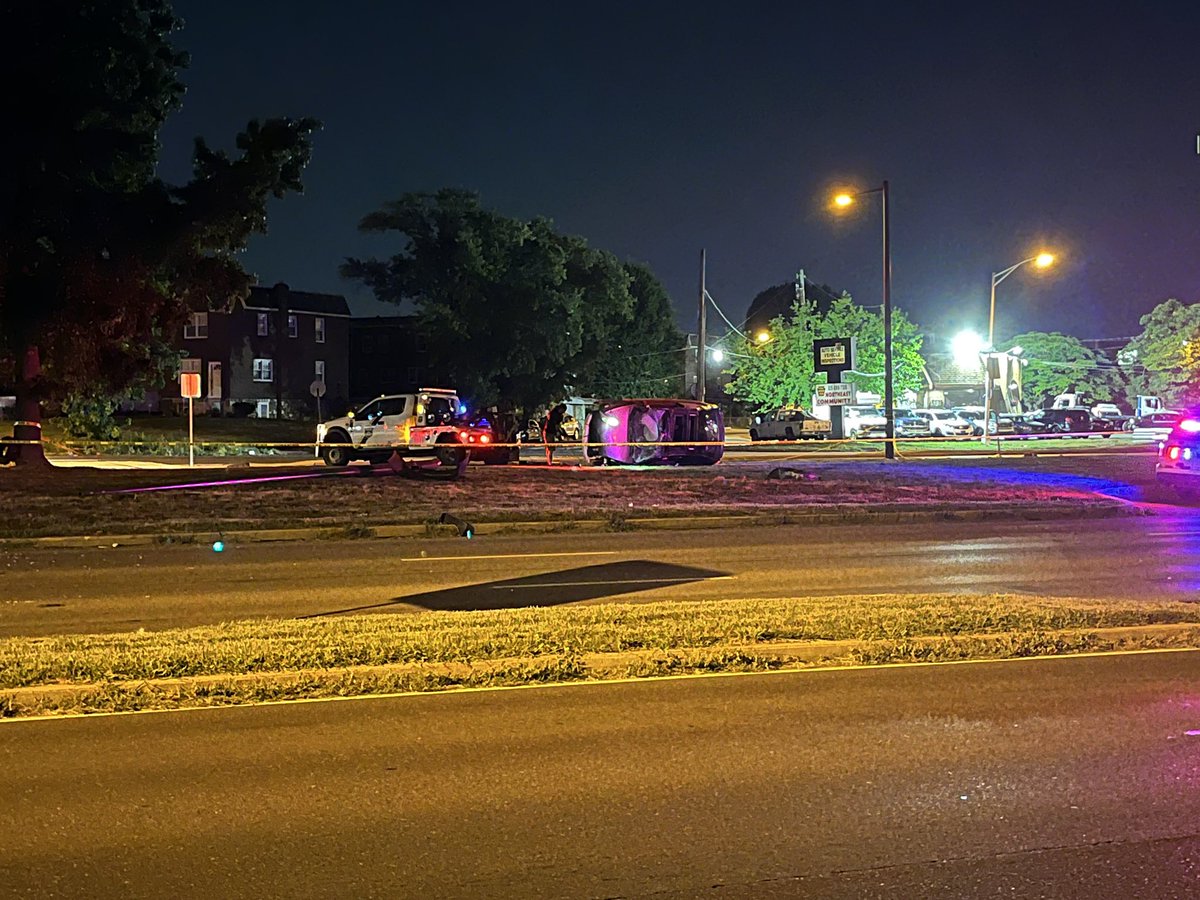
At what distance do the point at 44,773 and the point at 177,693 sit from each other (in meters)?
1.36

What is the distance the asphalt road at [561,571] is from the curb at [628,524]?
1.85ft

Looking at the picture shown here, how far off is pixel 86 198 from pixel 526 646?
21908 millimetres

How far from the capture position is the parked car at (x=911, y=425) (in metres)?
57.0

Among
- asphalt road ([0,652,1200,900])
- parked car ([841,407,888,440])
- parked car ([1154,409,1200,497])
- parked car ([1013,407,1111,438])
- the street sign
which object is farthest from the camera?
parked car ([1013,407,1111,438])

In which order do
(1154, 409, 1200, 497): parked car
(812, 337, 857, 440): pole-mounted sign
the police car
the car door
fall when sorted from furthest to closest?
(812, 337, 857, 440): pole-mounted sign → the car door → the police car → (1154, 409, 1200, 497): parked car

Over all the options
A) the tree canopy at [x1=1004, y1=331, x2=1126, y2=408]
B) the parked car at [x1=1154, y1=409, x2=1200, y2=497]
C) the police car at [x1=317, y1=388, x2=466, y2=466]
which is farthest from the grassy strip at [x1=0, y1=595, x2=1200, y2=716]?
the tree canopy at [x1=1004, y1=331, x2=1126, y2=408]

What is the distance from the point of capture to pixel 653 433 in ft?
105

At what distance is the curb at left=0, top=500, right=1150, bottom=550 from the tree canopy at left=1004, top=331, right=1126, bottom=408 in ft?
246

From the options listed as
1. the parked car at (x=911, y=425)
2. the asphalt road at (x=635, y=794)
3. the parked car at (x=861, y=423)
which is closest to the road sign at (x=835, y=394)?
the parked car at (x=861, y=423)

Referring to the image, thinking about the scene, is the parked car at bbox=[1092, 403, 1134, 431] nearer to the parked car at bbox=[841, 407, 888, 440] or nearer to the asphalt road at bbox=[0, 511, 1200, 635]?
the parked car at bbox=[841, 407, 888, 440]

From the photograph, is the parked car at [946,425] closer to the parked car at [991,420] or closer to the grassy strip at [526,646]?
the parked car at [991,420]

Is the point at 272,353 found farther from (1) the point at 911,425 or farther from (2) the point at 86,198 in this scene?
(2) the point at 86,198

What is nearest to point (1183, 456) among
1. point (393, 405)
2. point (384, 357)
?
point (393, 405)

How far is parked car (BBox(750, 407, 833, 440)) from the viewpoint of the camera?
54.3 meters
